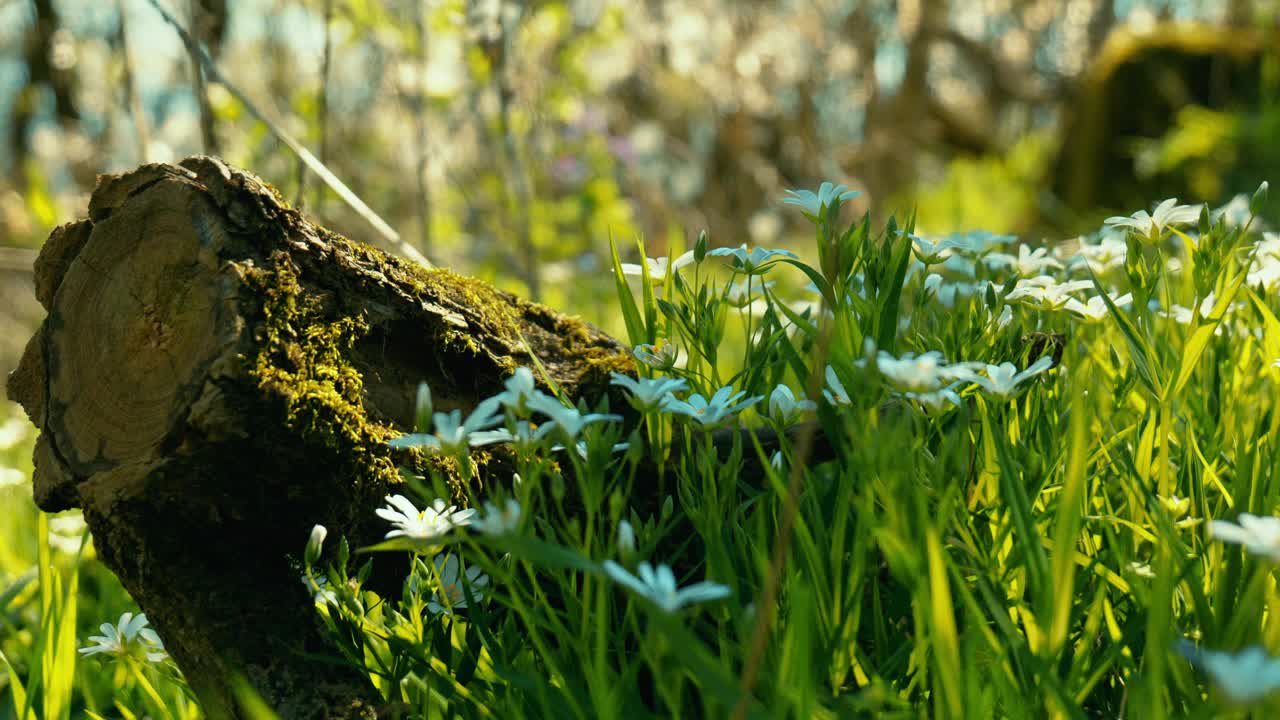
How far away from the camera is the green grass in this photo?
0.87 metres

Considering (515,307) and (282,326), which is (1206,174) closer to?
(515,307)

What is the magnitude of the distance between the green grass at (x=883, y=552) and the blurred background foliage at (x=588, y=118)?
60 cm

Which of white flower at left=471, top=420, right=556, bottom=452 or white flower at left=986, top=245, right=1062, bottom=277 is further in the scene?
white flower at left=986, top=245, right=1062, bottom=277

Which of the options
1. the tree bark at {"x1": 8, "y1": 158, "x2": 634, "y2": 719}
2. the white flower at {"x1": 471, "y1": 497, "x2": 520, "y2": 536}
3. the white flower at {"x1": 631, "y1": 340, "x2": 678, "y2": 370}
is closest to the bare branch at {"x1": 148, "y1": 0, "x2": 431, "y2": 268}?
the tree bark at {"x1": 8, "y1": 158, "x2": 634, "y2": 719}

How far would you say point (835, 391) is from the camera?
116 cm

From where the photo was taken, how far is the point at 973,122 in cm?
1107

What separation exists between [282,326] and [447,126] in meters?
4.66

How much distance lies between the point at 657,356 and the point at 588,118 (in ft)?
12.4

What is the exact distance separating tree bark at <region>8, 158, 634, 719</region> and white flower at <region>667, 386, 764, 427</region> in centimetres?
42

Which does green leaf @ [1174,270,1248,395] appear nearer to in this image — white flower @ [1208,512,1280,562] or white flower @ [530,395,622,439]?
white flower @ [1208,512,1280,562]

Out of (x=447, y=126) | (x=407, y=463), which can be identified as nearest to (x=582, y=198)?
(x=447, y=126)

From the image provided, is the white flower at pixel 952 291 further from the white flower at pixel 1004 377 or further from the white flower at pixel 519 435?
the white flower at pixel 519 435

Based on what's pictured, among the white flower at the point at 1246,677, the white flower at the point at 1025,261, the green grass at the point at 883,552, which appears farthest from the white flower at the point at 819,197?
the white flower at the point at 1246,677

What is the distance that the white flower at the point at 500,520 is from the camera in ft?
2.82
